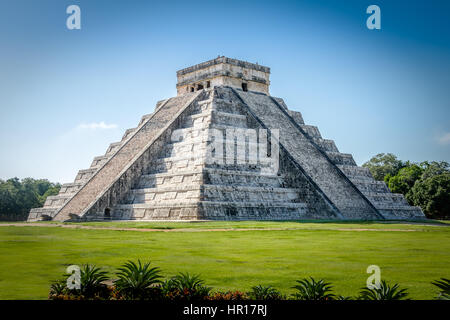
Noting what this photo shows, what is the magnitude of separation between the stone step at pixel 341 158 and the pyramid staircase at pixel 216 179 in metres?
0.09

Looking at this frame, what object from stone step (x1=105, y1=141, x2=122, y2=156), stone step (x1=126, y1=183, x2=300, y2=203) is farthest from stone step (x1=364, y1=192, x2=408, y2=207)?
stone step (x1=105, y1=141, x2=122, y2=156)

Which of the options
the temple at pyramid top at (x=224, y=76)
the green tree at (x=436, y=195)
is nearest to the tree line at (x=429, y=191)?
the green tree at (x=436, y=195)

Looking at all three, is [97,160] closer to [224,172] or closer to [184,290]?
[224,172]

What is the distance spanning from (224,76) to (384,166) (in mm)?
35221

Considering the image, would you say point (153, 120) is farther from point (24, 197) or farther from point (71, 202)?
point (24, 197)

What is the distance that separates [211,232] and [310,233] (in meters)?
3.04

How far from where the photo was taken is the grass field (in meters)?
7.59

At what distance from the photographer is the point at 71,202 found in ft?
84.2

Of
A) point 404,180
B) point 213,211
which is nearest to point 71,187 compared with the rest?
point 213,211

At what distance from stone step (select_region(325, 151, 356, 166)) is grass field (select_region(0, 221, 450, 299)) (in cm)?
1571

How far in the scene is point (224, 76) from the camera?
33.0 meters

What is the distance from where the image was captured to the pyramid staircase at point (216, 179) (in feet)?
76.7

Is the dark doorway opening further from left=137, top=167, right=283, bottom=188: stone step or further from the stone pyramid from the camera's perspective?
left=137, top=167, right=283, bottom=188: stone step
